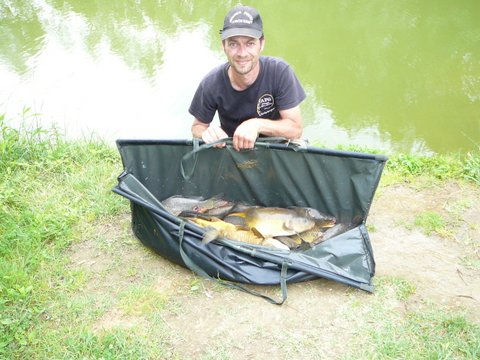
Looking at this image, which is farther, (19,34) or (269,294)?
(19,34)

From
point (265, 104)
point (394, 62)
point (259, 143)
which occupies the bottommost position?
point (394, 62)

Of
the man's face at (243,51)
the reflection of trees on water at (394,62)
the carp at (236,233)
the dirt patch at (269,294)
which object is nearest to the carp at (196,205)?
the carp at (236,233)

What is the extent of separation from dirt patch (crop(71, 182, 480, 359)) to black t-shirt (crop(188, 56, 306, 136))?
89 centimetres

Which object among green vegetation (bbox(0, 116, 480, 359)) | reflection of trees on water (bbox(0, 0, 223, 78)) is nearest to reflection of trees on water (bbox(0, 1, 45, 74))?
reflection of trees on water (bbox(0, 0, 223, 78))

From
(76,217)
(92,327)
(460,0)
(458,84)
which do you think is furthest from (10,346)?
(460,0)

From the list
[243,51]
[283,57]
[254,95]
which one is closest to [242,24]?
[243,51]

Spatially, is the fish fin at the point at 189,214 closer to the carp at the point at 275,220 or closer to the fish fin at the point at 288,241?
the carp at the point at 275,220

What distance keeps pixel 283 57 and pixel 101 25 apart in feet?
12.5

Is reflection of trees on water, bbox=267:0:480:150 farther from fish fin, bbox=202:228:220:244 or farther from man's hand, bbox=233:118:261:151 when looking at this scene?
fish fin, bbox=202:228:220:244

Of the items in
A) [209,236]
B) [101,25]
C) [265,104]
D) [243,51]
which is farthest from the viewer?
[101,25]

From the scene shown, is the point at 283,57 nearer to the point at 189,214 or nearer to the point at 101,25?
the point at 101,25

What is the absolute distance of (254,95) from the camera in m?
2.63

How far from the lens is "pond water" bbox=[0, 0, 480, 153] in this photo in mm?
5141

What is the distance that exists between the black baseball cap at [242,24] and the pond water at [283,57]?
2.56m
